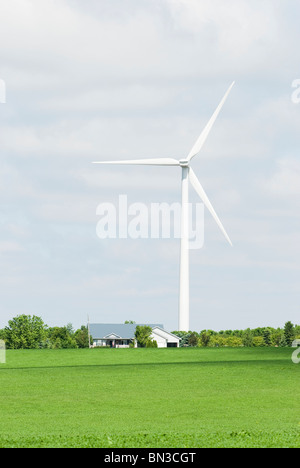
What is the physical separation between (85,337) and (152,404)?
4006 inches

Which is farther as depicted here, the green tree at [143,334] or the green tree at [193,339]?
the green tree at [143,334]

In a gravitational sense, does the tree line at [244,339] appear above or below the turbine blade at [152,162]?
below

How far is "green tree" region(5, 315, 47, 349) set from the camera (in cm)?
10650

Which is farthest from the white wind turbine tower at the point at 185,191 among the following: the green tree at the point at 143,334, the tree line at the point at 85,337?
the green tree at the point at 143,334

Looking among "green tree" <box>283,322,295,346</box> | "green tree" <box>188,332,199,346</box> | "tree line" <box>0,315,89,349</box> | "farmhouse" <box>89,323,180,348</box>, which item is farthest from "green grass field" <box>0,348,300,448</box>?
"farmhouse" <box>89,323,180,348</box>

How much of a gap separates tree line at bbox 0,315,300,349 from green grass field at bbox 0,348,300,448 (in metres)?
47.5

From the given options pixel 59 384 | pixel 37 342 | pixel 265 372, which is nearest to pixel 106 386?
pixel 59 384

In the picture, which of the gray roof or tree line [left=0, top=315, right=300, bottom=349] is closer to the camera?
tree line [left=0, top=315, right=300, bottom=349]

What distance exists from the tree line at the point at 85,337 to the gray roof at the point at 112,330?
10568mm

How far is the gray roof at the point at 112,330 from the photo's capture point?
139 meters

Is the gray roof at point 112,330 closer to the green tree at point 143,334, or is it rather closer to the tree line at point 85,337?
the tree line at point 85,337

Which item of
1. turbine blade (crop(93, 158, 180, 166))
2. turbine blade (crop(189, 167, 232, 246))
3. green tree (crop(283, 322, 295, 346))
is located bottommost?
green tree (crop(283, 322, 295, 346))

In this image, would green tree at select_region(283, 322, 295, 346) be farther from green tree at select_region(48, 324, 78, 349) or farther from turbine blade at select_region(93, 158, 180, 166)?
turbine blade at select_region(93, 158, 180, 166)

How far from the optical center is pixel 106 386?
28.2 meters
